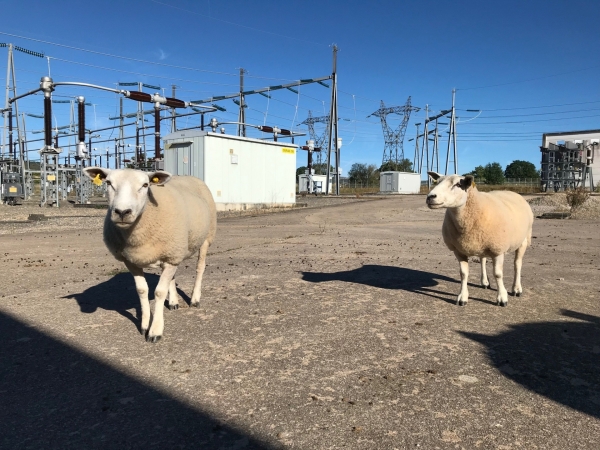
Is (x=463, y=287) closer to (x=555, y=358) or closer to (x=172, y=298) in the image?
(x=555, y=358)

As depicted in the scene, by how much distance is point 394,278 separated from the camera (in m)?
6.35

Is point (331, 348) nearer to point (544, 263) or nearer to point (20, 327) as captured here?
point (20, 327)

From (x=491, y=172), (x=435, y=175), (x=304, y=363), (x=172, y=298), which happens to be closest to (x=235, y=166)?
(x=435, y=175)

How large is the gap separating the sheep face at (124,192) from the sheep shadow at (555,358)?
9.92ft

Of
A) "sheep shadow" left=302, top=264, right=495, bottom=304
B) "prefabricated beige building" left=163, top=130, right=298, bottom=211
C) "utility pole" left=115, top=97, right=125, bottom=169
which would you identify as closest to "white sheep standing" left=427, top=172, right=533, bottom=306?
"sheep shadow" left=302, top=264, right=495, bottom=304

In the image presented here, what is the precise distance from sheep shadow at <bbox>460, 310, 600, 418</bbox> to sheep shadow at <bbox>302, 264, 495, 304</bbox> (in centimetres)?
120

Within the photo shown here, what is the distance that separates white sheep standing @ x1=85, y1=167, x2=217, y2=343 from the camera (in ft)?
11.1

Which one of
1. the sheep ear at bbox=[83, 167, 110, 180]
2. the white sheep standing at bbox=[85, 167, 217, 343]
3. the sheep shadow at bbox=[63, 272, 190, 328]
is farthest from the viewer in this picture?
the sheep shadow at bbox=[63, 272, 190, 328]

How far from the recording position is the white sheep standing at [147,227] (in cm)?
338

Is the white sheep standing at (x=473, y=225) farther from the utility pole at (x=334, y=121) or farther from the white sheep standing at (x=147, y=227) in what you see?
the utility pole at (x=334, y=121)

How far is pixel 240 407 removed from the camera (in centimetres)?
262

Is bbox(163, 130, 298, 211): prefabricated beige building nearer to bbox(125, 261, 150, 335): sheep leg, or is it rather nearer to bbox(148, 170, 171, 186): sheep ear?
bbox(125, 261, 150, 335): sheep leg

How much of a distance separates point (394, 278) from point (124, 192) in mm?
4231

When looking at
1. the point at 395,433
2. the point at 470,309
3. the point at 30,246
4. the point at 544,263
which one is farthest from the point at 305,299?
the point at 30,246
